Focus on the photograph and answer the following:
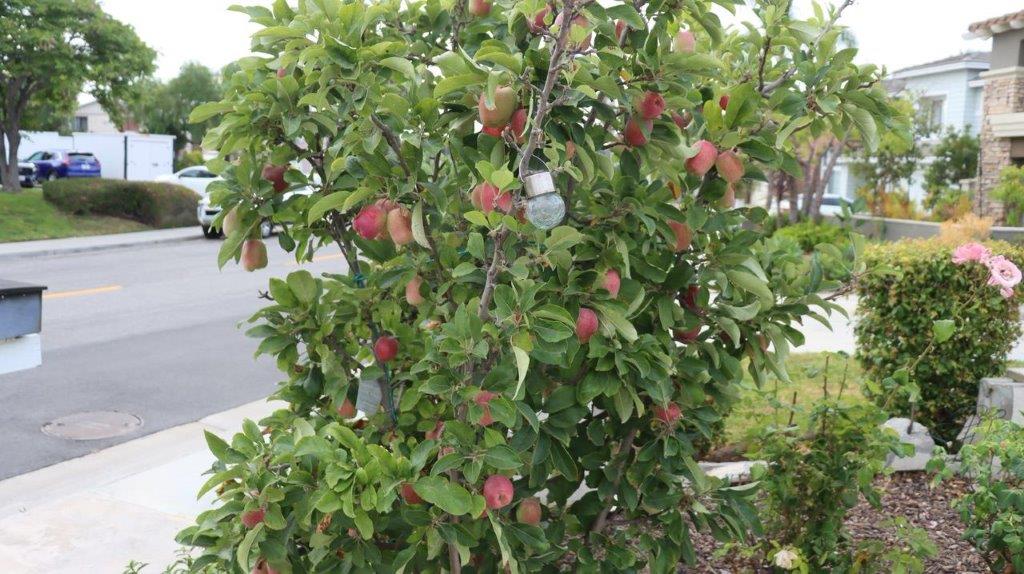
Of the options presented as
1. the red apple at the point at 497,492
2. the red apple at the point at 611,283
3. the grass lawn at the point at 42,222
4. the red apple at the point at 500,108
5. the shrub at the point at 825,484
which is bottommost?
the grass lawn at the point at 42,222

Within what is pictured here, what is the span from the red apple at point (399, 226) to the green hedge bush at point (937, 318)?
4.13 metres

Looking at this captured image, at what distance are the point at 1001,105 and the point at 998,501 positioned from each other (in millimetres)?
22436

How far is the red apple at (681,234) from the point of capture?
272cm

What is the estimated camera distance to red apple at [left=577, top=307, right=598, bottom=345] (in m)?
2.47

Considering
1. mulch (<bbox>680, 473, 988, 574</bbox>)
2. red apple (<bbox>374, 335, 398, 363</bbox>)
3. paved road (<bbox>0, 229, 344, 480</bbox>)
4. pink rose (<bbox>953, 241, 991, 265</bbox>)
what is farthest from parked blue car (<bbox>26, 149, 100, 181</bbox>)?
red apple (<bbox>374, 335, 398, 363</bbox>)

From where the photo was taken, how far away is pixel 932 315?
19.7 ft

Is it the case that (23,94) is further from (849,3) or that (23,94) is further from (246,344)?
(849,3)

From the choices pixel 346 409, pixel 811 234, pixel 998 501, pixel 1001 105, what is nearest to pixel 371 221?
pixel 346 409

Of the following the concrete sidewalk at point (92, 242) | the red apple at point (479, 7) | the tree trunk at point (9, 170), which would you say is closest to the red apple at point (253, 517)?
the red apple at point (479, 7)

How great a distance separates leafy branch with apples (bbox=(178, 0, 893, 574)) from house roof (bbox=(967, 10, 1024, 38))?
72.2ft

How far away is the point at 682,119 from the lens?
9.73 feet

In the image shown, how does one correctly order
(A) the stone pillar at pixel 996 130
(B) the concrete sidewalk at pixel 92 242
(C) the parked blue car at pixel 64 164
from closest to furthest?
(B) the concrete sidewalk at pixel 92 242 → (A) the stone pillar at pixel 996 130 → (C) the parked blue car at pixel 64 164

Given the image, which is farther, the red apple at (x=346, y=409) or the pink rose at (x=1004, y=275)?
the pink rose at (x=1004, y=275)

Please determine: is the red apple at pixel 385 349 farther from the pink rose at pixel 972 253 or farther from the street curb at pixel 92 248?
the street curb at pixel 92 248
